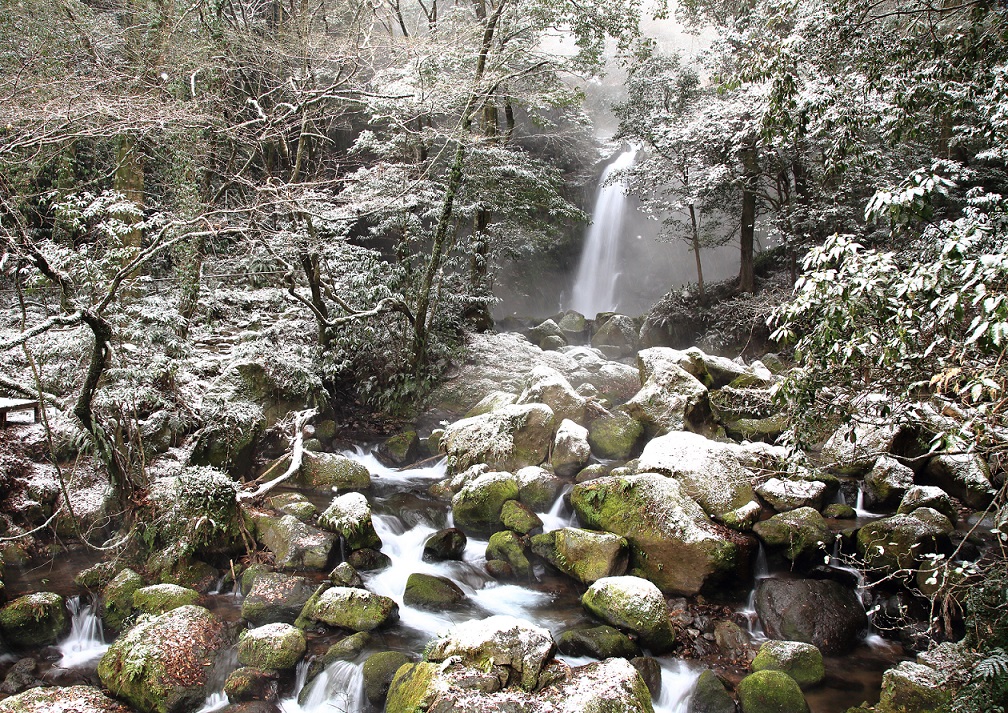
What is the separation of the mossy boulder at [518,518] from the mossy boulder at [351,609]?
6.63 feet

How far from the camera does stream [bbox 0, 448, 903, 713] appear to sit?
4.88 metres

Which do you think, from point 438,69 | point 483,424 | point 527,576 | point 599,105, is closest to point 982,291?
point 527,576

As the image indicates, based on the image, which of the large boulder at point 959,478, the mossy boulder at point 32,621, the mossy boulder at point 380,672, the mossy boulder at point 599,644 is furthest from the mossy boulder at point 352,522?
the large boulder at point 959,478

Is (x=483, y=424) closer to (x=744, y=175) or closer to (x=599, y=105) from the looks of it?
(x=744, y=175)

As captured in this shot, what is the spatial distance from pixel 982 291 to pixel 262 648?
5.82 metres

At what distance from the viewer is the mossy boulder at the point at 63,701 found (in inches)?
167

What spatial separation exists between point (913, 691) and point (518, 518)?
13.7 feet

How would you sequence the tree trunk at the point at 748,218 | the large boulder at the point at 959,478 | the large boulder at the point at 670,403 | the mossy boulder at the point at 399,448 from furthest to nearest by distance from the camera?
the tree trunk at the point at 748,218, the mossy boulder at the point at 399,448, the large boulder at the point at 670,403, the large boulder at the point at 959,478

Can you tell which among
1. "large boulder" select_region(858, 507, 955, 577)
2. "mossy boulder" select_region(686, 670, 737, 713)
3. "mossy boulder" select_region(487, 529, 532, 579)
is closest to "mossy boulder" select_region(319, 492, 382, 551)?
"mossy boulder" select_region(487, 529, 532, 579)

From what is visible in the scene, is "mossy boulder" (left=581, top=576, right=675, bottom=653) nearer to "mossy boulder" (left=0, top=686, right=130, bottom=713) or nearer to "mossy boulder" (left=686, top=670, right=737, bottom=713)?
"mossy boulder" (left=686, top=670, right=737, bottom=713)

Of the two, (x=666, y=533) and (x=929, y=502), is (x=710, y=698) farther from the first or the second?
(x=929, y=502)

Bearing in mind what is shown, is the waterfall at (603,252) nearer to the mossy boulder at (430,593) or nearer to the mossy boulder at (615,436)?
the mossy boulder at (615,436)

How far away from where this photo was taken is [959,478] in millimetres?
7141

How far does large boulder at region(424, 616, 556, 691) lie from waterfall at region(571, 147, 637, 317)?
1901 cm
